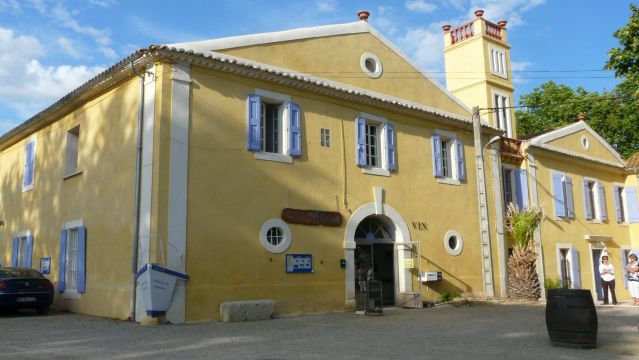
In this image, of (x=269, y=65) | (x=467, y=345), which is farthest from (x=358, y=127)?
(x=467, y=345)

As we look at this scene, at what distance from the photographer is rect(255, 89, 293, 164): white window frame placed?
1359 centimetres

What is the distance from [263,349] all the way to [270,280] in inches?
188

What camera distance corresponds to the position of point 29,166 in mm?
18078

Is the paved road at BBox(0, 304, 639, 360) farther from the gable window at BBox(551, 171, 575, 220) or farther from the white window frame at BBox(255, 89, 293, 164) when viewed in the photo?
the gable window at BBox(551, 171, 575, 220)

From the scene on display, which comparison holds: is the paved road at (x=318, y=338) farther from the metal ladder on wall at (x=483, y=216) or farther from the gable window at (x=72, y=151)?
the gable window at (x=72, y=151)

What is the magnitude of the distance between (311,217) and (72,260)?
6.26m

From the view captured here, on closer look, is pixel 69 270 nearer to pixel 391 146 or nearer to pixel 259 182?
pixel 259 182

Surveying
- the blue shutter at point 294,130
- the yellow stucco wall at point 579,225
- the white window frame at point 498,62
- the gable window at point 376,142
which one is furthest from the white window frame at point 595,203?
the blue shutter at point 294,130

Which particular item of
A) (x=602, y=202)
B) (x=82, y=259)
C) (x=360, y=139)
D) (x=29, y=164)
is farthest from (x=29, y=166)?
(x=602, y=202)

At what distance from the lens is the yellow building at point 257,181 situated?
476 inches

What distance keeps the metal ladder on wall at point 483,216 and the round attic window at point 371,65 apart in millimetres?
3509

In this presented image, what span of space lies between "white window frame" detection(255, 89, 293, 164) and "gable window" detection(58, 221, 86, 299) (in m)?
4.99

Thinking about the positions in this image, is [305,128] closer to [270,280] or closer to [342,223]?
[342,223]

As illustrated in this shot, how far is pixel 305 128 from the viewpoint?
14.4 m
